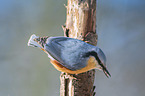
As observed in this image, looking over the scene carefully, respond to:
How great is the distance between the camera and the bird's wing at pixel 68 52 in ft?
3.07

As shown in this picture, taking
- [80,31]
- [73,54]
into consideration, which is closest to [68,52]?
[73,54]

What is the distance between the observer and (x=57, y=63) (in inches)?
38.5

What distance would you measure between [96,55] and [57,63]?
232 mm

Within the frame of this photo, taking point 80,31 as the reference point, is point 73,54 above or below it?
below

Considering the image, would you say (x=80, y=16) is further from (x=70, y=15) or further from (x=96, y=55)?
(x=96, y=55)

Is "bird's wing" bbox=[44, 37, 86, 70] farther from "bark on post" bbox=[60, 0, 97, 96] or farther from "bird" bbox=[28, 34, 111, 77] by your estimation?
"bark on post" bbox=[60, 0, 97, 96]

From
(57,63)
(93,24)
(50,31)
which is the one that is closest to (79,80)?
(57,63)

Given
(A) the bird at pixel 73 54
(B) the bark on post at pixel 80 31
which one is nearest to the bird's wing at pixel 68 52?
(A) the bird at pixel 73 54

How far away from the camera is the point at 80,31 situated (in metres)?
1.05

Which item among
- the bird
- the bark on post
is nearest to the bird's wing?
the bird

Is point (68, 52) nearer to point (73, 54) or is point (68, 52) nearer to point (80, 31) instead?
point (73, 54)

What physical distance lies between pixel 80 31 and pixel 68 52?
0.18m

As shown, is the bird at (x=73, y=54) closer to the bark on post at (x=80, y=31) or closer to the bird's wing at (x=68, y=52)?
the bird's wing at (x=68, y=52)

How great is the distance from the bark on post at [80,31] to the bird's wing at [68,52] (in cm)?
13
